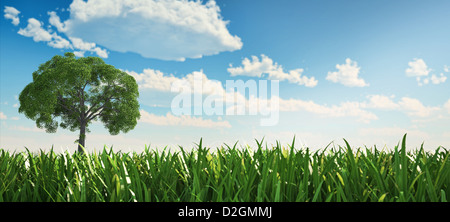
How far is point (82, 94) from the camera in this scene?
2323cm

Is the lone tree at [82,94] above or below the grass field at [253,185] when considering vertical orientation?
above

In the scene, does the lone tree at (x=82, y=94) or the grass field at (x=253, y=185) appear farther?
the lone tree at (x=82, y=94)

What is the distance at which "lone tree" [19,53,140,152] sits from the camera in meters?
21.4

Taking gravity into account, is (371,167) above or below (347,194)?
A: above

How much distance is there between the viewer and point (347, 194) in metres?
2.06

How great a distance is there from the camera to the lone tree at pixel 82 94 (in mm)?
21391

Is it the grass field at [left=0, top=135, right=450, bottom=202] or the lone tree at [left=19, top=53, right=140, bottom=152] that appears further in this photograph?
the lone tree at [left=19, top=53, right=140, bottom=152]

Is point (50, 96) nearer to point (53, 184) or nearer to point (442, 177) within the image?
point (53, 184)

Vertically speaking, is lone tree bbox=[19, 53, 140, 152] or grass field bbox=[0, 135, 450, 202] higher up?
lone tree bbox=[19, 53, 140, 152]

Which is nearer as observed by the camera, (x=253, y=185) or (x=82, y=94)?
(x=253, y=185)
